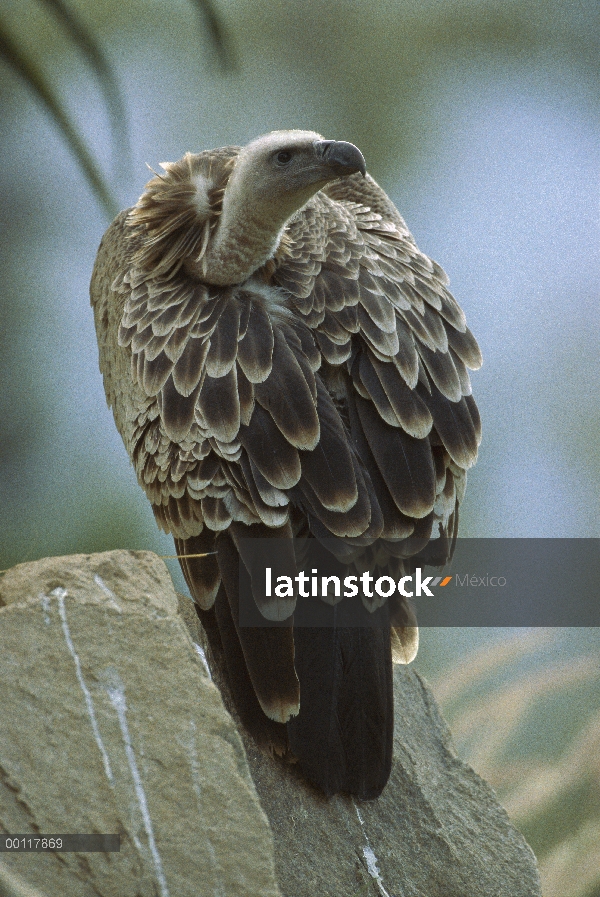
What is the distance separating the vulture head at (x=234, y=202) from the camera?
8.03ft

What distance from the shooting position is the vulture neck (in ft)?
8.23

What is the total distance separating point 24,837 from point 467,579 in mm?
2220

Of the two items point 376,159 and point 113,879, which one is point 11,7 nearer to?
→ point 376,159

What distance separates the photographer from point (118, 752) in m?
1.84

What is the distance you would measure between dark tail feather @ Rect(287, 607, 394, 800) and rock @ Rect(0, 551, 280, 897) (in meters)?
0.38

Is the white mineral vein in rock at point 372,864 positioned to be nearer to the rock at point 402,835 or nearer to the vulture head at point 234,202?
the rock at point 402,835

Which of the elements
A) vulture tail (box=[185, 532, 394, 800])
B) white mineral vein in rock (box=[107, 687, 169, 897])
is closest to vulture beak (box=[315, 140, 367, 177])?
vulture tail (box=[185, 532, 394, 800])

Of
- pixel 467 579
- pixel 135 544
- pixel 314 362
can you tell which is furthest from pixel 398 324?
pixel 135 544

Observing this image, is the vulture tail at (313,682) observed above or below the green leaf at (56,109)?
below

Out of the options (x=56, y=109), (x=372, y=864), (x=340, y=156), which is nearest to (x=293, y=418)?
(x=340, y=156)

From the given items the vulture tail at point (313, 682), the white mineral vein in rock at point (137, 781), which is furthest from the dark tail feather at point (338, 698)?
the white mineral vein in rock at point (137, 781)

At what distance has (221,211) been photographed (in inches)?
105

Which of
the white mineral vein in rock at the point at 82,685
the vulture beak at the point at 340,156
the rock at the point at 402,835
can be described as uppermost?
the vulture beak at the point at 340,156

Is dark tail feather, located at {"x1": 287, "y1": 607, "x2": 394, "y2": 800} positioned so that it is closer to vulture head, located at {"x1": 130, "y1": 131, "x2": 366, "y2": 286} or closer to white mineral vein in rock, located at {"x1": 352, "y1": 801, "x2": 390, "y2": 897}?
white mineral vein in rock, located at {"x1": 352, "y1": 801, "x2": 390, "y2": 897}
